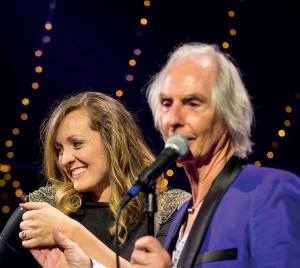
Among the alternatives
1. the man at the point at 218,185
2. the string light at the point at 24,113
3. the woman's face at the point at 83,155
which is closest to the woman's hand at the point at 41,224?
the woman's face at the point at 83,155

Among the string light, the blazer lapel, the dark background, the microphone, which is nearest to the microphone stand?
the microphone

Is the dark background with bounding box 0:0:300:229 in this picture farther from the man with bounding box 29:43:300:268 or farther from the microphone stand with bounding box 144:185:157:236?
the microphone stand with bounding box 144:185:157:236

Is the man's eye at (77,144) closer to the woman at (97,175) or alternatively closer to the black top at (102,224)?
the woman at (97,175)

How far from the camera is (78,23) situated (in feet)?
14.1

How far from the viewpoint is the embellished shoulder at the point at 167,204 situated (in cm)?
281

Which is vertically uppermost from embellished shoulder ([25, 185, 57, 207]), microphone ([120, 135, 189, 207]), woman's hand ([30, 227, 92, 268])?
microphone ([120, 135, 189, 207])

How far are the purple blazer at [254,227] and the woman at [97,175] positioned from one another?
0.98 metres

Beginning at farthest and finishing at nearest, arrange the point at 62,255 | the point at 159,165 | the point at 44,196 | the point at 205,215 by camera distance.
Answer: the point at 44,196 → the point at 62,255 → the point at 205,215 → the point at 159,165

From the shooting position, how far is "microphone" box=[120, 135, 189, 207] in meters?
1.60

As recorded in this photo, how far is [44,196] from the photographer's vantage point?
293 centimetres

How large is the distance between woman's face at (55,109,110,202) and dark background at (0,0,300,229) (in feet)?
4.25

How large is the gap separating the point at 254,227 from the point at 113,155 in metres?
1.35

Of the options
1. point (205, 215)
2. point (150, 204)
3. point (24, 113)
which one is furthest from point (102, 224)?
point (24, 113)

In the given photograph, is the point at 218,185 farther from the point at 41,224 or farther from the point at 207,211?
the point at 41,224
